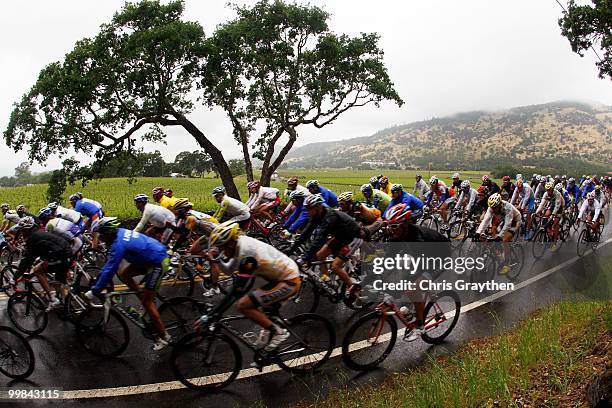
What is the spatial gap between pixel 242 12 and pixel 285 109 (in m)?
4.99

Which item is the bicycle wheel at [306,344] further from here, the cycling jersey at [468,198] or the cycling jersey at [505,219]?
the cycling jersey at [468,198]

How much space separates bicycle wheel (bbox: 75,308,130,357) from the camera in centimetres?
568

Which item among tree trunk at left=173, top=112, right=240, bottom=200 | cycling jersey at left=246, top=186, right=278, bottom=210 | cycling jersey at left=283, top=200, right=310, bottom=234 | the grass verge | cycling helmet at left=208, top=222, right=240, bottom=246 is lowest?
the grass verge

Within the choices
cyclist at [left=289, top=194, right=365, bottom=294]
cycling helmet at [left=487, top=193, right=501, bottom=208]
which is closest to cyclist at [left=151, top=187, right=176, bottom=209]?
cyclist at [left=289, top=194, right=365, bottom=294]

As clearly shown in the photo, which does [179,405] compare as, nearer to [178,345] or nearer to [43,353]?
[178,345]

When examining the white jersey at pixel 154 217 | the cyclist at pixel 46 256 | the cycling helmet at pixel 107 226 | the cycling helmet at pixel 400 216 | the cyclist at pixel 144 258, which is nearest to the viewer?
the cyclist at pixel 144 258

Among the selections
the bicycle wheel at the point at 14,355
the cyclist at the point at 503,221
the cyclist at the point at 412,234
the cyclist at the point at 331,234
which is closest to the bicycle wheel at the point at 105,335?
the bicycle wheel at the point at 14,355

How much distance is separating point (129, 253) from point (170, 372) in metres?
1.70

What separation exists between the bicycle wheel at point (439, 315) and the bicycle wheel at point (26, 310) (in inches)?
245

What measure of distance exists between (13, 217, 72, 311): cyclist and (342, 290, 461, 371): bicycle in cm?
482

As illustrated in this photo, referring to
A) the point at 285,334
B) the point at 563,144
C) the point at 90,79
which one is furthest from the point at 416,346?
the point at 563,144

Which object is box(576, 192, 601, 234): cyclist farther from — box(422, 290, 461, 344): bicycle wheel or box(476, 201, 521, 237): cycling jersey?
box(422, 290, 461, 344): bicycle wheel

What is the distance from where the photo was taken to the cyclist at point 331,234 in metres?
6.52

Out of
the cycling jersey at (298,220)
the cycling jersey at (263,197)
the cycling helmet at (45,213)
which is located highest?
the cycling helmet at (45,213)
